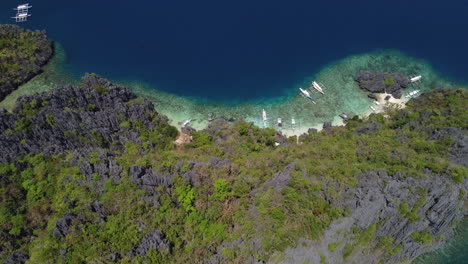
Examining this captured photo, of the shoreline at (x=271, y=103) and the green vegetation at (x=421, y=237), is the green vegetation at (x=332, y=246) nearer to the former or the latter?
the green vegetation at (x=421, y=237)

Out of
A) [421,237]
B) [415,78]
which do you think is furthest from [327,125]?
[415,78]

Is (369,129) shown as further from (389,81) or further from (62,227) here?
(62,227)

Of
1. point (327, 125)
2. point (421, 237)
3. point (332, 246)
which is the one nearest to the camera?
point (332, 246)

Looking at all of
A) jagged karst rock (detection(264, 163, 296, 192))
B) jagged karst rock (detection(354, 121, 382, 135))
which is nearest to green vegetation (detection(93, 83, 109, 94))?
jagged karst rock (detection(264, 163, 296, 192))

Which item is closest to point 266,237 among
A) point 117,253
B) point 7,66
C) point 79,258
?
point 117,253

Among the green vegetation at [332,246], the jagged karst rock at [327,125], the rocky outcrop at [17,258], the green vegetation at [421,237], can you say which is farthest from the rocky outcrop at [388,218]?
the rocky outcrop at [17,258]
